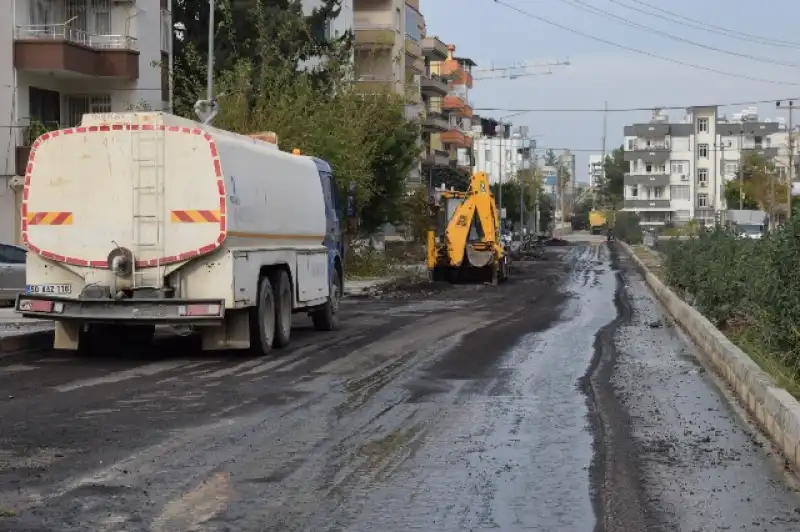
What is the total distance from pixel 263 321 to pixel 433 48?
81645 millimetres

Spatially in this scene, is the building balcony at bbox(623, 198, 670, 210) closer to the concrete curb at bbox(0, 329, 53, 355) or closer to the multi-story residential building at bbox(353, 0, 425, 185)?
the multi-story residential building at bbox(353, 0, 425, 185)

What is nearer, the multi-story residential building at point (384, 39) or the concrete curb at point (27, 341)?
the concrete curb at point (27, 341)

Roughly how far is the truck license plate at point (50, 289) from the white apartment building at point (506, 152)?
141 meters

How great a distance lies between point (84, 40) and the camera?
39.2 m

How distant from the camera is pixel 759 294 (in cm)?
1412

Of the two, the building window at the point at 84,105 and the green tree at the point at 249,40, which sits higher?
the green tree at the point at 249,40

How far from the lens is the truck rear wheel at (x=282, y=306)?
1820 centimetres

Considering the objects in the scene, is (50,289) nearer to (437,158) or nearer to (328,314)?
(328,314)

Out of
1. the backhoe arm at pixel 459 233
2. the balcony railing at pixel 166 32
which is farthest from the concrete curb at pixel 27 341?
the balcony railing at pixel 166 32

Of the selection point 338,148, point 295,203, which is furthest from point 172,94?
point 295,203

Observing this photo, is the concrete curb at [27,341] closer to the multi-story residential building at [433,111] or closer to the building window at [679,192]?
the multi-story residential building at [433,111]

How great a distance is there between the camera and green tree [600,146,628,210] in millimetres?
171500

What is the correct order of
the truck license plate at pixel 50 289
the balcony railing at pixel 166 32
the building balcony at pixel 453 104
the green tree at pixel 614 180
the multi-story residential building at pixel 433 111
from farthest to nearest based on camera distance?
1. the green tree at pixel 614 180
2. the building balcony at pixel 453 104
3. the multi-story residential building at pixel 433 111
4. the balcony railing at pixel 166 32
5. the truck license plate at pixel 50 289

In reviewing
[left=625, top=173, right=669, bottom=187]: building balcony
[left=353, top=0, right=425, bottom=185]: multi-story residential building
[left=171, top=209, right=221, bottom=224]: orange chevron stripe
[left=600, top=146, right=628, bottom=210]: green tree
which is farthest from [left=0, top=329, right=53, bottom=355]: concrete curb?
[left=600, top=146, right=628, bottom=210]: green tree
